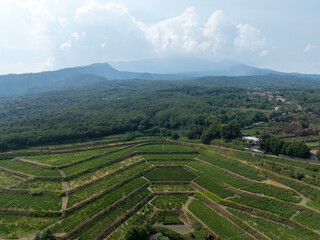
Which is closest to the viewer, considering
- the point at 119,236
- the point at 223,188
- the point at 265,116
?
the point at 119,236

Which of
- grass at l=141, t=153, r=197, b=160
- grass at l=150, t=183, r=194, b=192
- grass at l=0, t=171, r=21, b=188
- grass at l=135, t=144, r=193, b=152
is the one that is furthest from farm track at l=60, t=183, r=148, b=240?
grass at l=0, t=171, r=21, b=188

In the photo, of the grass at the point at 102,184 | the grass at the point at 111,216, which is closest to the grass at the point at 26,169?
the grass at the point at 102,184

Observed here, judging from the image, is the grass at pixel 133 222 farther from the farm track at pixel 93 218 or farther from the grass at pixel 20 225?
the grass at pixel 20 225

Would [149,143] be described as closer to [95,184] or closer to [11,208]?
[95,184]

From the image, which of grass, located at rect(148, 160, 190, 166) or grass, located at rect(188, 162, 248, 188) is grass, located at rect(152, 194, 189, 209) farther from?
grass, located at rect(148, 160, 190, 166)

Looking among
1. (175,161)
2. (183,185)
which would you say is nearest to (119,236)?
(183,185)
